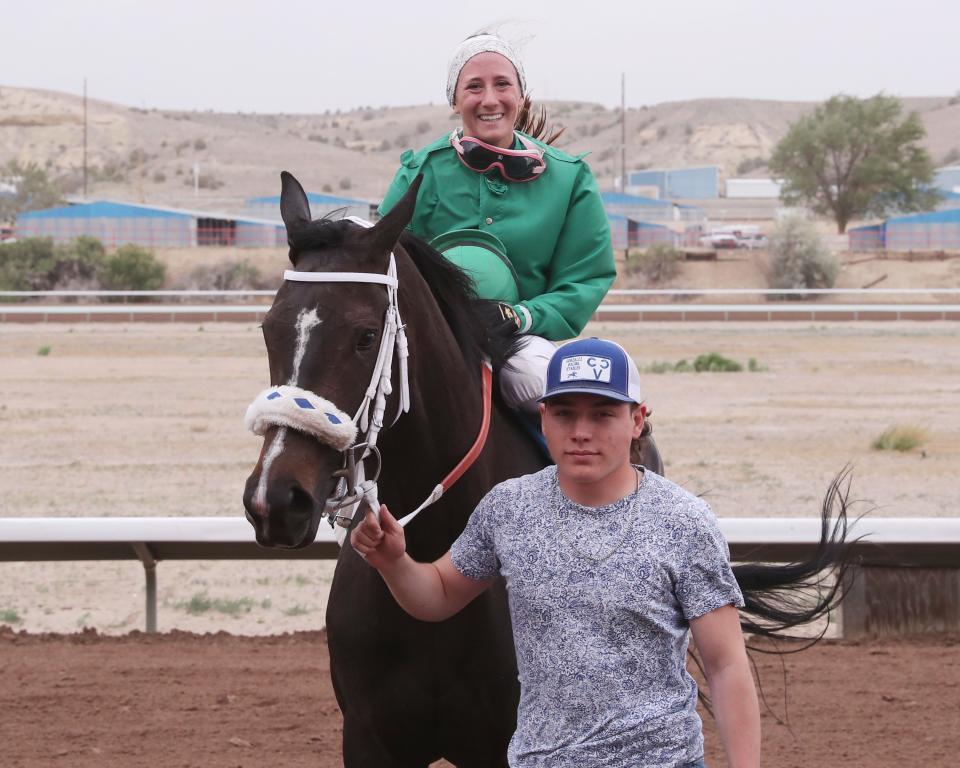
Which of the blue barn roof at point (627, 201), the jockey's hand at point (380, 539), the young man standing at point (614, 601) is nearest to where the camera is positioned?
the young man standing at point (614, 601)

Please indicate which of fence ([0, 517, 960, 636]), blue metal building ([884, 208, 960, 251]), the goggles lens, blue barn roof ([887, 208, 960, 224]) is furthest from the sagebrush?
the goggles lens

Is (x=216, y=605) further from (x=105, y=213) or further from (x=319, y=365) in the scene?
(x=105, y=213)

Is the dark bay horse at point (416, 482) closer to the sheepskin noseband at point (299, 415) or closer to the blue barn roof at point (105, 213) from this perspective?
the sheepskin noseband at point (299, 415)

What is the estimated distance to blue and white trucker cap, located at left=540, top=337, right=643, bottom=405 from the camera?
2.71 m

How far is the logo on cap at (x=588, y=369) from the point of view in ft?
8.89

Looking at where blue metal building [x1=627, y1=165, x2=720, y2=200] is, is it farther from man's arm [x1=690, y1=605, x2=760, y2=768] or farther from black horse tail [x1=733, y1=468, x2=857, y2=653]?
man's arm [x1=690, y1=605, x2=760, y2=768]

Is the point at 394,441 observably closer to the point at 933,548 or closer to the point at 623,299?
the point at 933,548

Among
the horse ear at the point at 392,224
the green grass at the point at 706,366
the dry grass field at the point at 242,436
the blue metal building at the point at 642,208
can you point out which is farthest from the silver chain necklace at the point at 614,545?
the blue metal building at the point at 642,208

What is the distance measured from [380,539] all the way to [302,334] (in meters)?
0.46

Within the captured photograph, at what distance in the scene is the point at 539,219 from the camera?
416cm

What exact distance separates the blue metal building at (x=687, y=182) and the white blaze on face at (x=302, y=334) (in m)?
91.4

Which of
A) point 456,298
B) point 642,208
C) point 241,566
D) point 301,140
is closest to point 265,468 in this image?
Answer: point 456,298

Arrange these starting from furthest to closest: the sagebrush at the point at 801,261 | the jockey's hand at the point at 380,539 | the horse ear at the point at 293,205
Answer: the sagebrush at the point at 801,261 < the horse ear at the point at 293,205 < the jockey's hand at the point at 380,539

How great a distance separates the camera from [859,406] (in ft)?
59.7
